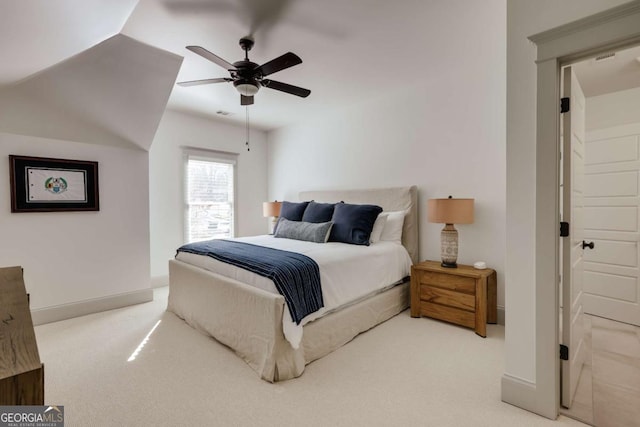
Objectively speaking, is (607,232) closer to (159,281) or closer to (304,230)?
(304,230)

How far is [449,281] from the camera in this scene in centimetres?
293

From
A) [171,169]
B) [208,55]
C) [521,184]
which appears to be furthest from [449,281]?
[171,169]

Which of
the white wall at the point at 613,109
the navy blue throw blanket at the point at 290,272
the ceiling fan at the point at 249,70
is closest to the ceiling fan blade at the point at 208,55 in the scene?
the ceiling fan at the point at 249,70

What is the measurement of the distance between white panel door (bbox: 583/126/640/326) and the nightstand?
A: 1182mm

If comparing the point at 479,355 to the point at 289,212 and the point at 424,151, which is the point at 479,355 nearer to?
the point at 424,151

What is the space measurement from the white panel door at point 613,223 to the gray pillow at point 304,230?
2784 mm

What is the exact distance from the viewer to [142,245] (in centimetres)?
373

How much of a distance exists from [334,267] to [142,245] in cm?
262

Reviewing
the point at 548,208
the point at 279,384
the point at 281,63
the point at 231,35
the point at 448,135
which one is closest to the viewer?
the point at 548,208

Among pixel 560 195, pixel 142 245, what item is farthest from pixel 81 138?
pixel 560 195

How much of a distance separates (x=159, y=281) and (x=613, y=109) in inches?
232

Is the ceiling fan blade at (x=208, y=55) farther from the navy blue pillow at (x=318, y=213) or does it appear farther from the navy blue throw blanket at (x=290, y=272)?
the navy blue pillow at (x=318, y=213)

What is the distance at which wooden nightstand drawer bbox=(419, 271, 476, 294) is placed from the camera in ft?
9.21

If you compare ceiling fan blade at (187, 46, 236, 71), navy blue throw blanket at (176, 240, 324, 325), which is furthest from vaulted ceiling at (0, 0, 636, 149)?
navy blue throw blanket at (176, 240, 324, 325)
